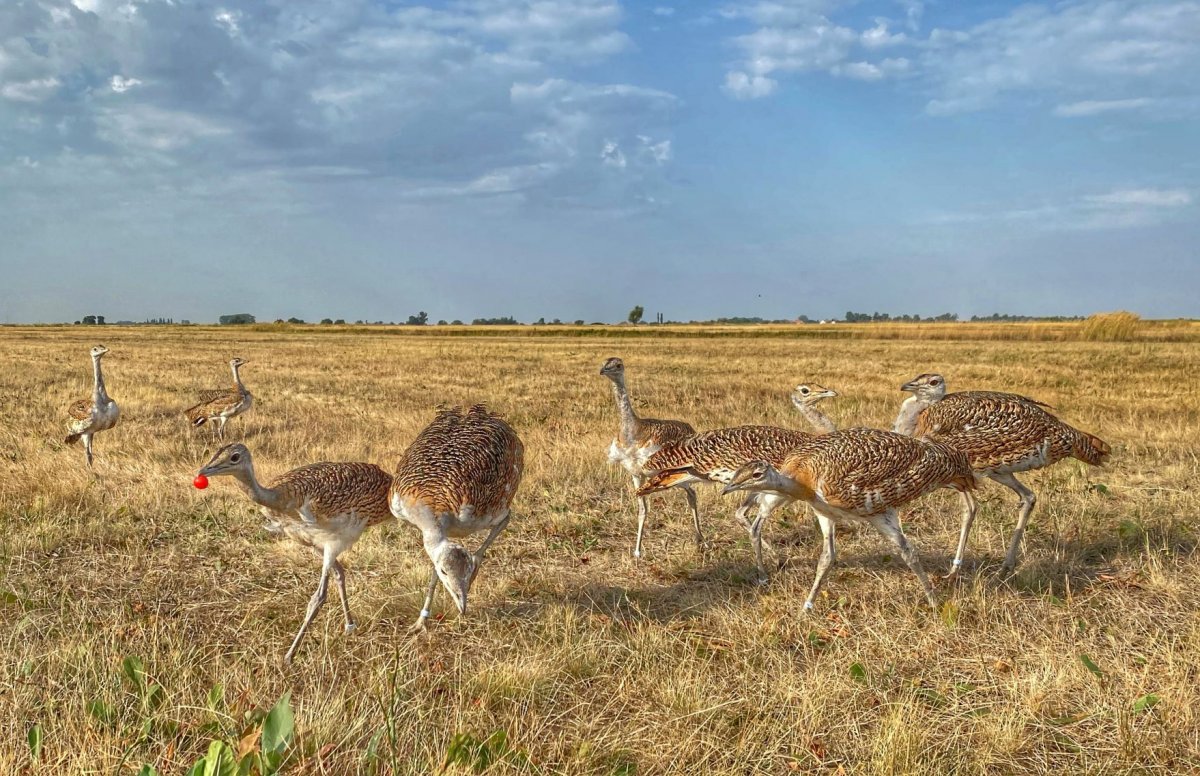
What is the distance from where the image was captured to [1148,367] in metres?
24.8

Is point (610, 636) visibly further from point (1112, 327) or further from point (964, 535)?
point (1112, 327)

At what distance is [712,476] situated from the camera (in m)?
6.01

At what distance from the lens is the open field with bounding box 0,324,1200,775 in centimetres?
362

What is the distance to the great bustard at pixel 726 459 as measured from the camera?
599 cm

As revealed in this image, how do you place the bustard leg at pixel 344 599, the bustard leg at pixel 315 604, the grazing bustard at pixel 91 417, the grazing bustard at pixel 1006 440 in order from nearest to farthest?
the bustard leg at pixel 315 604, the bustard leg at pixel 344 599, the grazing bustard at pixel 1006 440, the grazing bustard at pixel 91 417

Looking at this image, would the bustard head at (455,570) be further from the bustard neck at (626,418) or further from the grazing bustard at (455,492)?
the bustard neck at (626,418)

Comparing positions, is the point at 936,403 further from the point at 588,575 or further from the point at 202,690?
the point at 202,690

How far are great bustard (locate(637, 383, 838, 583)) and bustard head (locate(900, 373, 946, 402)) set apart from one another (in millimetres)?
1724

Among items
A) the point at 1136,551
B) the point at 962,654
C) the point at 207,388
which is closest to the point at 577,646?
the point at 962,654

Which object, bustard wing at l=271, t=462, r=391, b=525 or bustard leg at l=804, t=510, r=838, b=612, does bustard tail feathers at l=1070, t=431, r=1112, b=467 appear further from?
bustard wing at l=271, t=462, r=391, b=525

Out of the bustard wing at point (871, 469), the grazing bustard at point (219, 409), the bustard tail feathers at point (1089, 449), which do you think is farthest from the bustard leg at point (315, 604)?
the grazing bustard at point (219, 409)

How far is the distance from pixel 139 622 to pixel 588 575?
3077 millimetres

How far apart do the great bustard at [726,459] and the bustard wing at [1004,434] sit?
1.30m

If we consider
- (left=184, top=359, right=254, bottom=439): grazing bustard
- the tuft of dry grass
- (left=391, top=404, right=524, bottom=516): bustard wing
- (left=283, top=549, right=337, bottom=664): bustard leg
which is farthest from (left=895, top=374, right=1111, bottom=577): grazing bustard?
the tuft of dry grass
